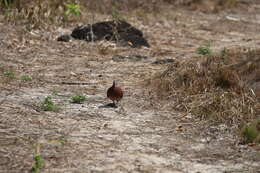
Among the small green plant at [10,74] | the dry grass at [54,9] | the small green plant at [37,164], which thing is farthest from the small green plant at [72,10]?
the small green plant at [37,164]

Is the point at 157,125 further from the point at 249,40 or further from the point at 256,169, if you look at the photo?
the point at 249,40

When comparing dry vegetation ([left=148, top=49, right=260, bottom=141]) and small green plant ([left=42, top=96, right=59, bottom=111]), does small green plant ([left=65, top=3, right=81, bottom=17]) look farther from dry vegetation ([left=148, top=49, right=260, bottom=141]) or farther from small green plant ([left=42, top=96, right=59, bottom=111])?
small green plant ([left=42, top=96, right=59, bottom=111])

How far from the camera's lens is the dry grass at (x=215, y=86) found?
15.8 ft

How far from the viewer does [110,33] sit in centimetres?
880

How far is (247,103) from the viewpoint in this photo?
495 centimetres

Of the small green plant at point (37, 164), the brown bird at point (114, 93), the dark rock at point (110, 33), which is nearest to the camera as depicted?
the small green plant at point (37, 164)

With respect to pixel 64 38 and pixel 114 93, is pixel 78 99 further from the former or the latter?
pixel 64 38

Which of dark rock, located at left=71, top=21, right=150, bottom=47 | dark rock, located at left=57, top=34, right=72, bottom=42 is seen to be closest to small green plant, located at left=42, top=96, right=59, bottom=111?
dark rock, located at left=57, top=34, right=72, bottom=42

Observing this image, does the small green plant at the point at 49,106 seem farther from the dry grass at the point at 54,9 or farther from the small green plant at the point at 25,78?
the dry grass at the point at 54,9

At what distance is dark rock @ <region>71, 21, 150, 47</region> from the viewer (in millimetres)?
8672

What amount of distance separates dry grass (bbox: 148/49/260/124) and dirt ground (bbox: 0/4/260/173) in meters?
0.17

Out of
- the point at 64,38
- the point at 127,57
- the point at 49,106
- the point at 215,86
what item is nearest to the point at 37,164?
the point at 49,106

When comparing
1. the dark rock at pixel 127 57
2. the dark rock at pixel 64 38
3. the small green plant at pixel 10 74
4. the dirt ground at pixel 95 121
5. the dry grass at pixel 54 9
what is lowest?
the dirt ground at pixel 95 121

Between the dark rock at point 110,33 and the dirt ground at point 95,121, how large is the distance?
247 millimetres
